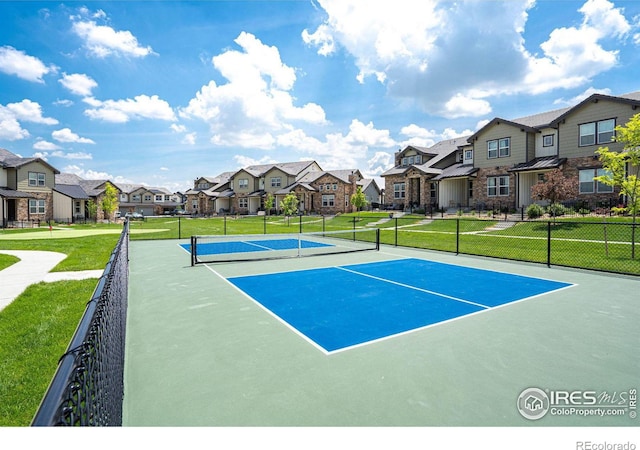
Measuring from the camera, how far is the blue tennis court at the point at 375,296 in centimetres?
577

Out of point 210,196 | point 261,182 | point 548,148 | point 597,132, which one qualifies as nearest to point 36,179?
point 210,196

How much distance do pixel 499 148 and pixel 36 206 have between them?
1850 inches

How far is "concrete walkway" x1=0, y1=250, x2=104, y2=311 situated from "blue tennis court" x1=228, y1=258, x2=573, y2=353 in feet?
14.6

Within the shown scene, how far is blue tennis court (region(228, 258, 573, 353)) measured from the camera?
577cm

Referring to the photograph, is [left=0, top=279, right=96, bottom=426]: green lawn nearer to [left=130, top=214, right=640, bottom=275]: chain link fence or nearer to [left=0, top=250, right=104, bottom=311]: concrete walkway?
[left=0, top=250, right=104, bottom=311]: concrete walkway

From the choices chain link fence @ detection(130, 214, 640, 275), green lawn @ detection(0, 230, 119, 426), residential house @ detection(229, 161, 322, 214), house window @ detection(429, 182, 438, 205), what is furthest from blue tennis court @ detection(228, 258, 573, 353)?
residential house @ detection(229, 161, 322, 214)

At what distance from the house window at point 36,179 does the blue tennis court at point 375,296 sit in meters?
41.3

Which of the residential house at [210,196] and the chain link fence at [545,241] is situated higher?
the residential house at [210,196]

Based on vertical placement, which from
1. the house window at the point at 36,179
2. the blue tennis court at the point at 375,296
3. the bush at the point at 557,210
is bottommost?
the blue tennis court at the point at 375,296

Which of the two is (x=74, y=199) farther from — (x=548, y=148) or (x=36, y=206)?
(x=548, y=148)

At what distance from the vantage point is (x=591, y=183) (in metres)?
23.1

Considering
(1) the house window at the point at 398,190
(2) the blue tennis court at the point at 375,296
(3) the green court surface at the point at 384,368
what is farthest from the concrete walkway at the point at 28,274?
(1) the house window at the point at 398,190

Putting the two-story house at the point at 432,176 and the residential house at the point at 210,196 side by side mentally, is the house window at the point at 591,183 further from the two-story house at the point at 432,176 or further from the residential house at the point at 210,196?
the residential house at the point at 210,196

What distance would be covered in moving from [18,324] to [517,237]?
19.5 meters
